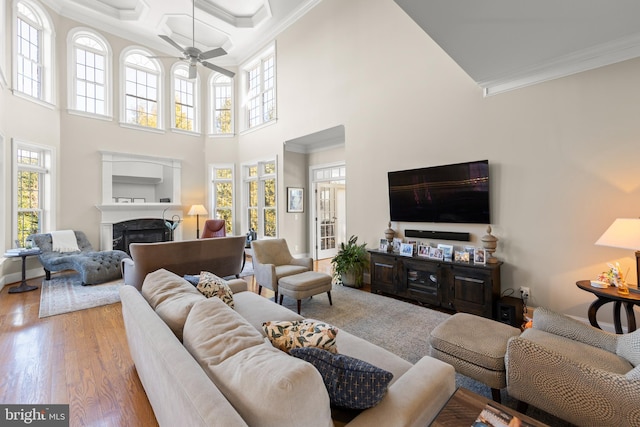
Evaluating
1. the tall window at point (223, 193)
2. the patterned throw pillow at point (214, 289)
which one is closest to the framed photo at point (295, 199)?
the tall window at point (223, 193)

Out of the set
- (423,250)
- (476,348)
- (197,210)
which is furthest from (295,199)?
(476,348)

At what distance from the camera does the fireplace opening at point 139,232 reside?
651cm

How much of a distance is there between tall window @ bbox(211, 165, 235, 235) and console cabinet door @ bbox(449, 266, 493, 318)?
6175mm

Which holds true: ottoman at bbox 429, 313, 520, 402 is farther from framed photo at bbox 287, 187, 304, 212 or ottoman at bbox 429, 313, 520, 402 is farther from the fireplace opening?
the fireplace opening

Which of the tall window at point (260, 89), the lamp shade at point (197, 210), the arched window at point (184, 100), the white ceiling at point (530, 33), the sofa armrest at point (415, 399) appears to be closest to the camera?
the sofa armrest at point (415, 399)

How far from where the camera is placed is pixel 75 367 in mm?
2344

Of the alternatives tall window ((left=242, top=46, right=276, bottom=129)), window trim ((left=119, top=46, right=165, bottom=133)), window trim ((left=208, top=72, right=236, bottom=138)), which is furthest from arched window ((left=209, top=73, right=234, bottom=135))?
window trim ((left=119, top=46, right=165, bottom=133))

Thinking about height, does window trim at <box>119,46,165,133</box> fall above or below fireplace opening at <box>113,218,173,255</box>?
above

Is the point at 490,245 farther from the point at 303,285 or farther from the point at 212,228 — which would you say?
the point at 212,228

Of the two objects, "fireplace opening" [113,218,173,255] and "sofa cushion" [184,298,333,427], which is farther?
"fireplace opening" [113,218,173,255]

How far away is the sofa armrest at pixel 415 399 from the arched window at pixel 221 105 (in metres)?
7.82

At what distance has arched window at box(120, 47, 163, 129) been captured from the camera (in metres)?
6.69

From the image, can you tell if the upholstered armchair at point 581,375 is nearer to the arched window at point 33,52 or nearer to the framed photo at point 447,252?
the framed photo at point 447,252

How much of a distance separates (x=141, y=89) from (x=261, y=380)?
8.26 metres
